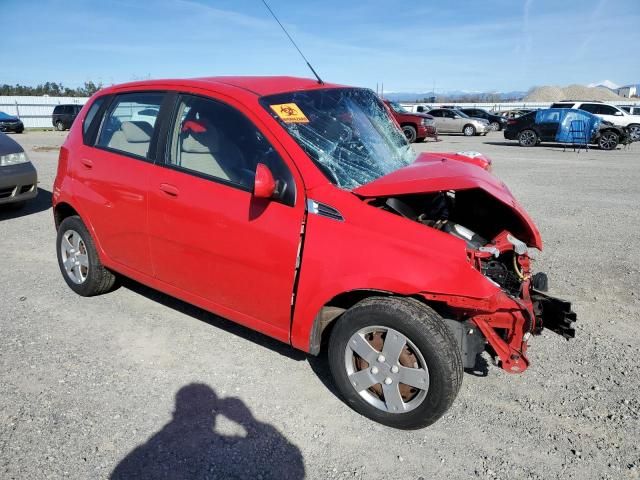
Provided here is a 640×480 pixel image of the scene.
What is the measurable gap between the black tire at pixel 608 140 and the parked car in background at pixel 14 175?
19.5 meters

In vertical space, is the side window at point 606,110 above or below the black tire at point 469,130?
above

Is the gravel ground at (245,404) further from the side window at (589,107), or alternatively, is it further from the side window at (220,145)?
the side window at (589,107)

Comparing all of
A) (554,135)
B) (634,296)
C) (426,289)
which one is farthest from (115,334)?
(554,135)

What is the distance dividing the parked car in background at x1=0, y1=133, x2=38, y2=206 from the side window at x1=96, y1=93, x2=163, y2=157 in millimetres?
3853

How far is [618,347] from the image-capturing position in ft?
12.2

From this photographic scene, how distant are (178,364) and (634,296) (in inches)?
162

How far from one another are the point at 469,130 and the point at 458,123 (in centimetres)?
72

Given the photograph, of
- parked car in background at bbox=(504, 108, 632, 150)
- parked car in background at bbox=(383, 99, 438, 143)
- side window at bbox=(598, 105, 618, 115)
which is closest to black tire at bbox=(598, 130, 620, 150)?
parked car in background at bbox=(504, 108, 632, 150)

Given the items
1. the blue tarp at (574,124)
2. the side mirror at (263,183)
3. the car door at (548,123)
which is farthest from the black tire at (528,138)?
the side mirror at (263,183)

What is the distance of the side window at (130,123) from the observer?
367 cm

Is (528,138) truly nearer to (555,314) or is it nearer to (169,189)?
(555,314)

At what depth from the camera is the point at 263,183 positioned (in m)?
2.74

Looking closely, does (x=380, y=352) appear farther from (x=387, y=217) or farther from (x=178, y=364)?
(x=178, y=364)

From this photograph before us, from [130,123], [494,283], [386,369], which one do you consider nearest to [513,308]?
[494,283]
